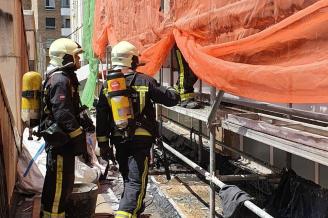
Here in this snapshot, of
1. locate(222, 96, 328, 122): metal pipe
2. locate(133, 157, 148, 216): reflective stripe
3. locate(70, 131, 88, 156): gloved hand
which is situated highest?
locate(222, 96, 328, 122): metal pipe

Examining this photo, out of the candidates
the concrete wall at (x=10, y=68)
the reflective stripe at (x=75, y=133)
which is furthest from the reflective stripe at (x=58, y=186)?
the concrete wall at (x=10, y=68)

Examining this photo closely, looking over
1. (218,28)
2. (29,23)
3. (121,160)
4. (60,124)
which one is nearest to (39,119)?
(60,124)

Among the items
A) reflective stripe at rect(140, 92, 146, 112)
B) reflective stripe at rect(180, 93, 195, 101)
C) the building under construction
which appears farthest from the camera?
reflective stripe at rect(180, 93, 195, 101)

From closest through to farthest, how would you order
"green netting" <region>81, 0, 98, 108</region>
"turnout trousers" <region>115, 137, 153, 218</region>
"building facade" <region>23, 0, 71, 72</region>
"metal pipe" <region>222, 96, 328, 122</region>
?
"metal pipe" <region>222, 96, 328, 122</region>
"turnout trousers" <region>115, 137, 153, 218</region>
"green netting" <region>81, 0, 98, 108</region>
"building facade" <region>23, 0, 71, 72</region>

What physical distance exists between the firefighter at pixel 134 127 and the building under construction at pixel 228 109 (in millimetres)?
503

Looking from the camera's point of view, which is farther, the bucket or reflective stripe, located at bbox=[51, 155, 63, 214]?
the bucket

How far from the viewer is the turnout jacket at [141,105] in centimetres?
461

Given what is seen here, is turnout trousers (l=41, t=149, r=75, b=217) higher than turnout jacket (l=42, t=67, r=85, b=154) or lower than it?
lower

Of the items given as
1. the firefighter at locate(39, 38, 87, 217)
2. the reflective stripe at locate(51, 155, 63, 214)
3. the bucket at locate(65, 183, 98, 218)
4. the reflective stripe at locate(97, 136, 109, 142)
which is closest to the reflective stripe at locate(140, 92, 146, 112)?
the reflective stripe at locate(97, 136, 109, 142)

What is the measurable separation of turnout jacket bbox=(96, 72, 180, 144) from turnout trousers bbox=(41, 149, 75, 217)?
414 millimetres

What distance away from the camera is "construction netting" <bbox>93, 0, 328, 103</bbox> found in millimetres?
2787

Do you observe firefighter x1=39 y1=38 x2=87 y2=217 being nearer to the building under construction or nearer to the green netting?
the building under construction

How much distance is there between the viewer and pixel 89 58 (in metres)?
11.9

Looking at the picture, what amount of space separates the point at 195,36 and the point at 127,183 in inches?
63.5
